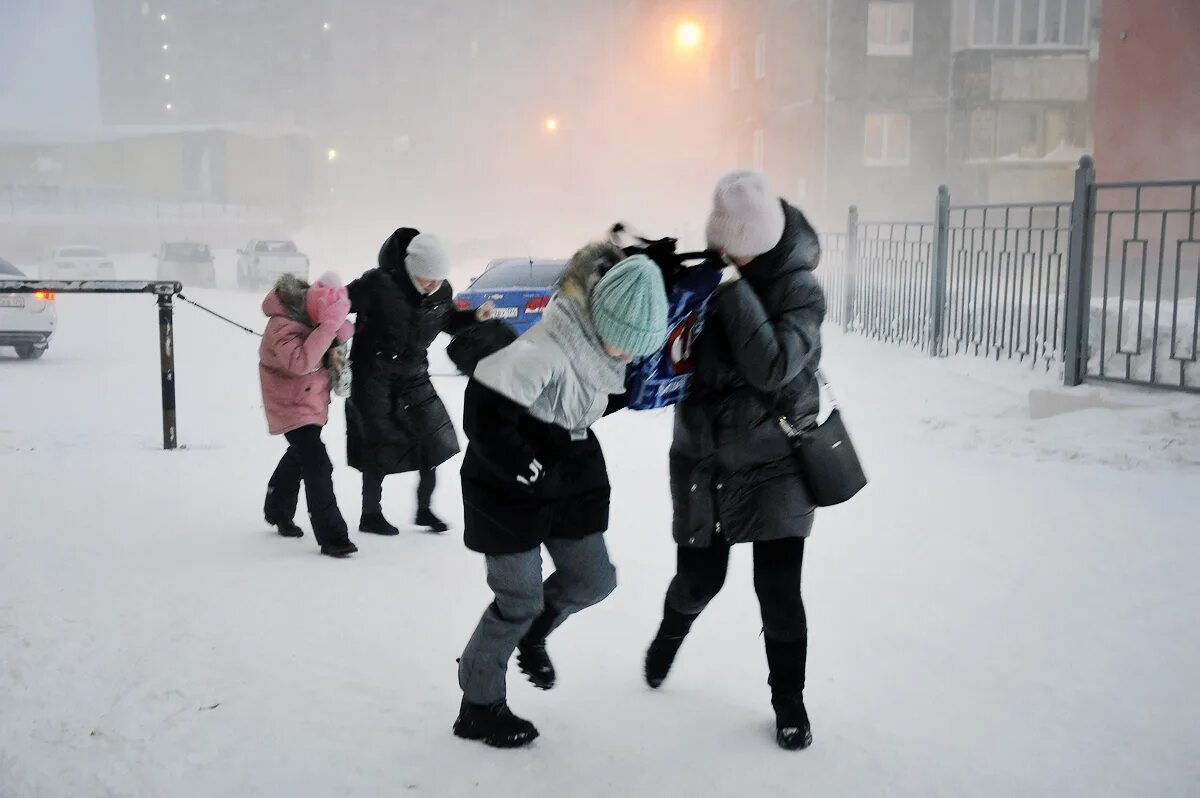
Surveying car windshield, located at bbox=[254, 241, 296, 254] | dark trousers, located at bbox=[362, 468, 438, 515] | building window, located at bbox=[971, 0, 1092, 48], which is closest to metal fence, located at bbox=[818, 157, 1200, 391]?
dark trousers, located at bbox=[362, 468, 438, 515]

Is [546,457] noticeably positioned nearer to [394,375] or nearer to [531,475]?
[531,475]

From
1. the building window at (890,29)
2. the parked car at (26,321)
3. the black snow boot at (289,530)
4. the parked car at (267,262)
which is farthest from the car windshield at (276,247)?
the black snow boot at (289,530)

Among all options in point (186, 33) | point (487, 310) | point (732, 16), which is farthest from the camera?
point (186, 33)

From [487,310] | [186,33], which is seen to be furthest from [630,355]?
[186,33]

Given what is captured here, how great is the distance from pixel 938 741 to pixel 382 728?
5.74 ft

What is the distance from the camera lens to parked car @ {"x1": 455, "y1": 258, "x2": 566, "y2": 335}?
13398 mm

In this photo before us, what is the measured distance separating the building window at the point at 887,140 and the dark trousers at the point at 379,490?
85.9 feet

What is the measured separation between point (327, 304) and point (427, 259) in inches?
21.6

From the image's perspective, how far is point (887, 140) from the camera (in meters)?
30.2

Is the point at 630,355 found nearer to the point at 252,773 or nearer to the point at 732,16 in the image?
the point at 252,773

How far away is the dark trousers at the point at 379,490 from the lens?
5930 millimetres

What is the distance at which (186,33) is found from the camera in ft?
282

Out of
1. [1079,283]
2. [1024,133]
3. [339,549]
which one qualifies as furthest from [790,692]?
[1024,133]

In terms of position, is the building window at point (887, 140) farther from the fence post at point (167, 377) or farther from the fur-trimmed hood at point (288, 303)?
the fur-trimmed hood at point (288, 303)
